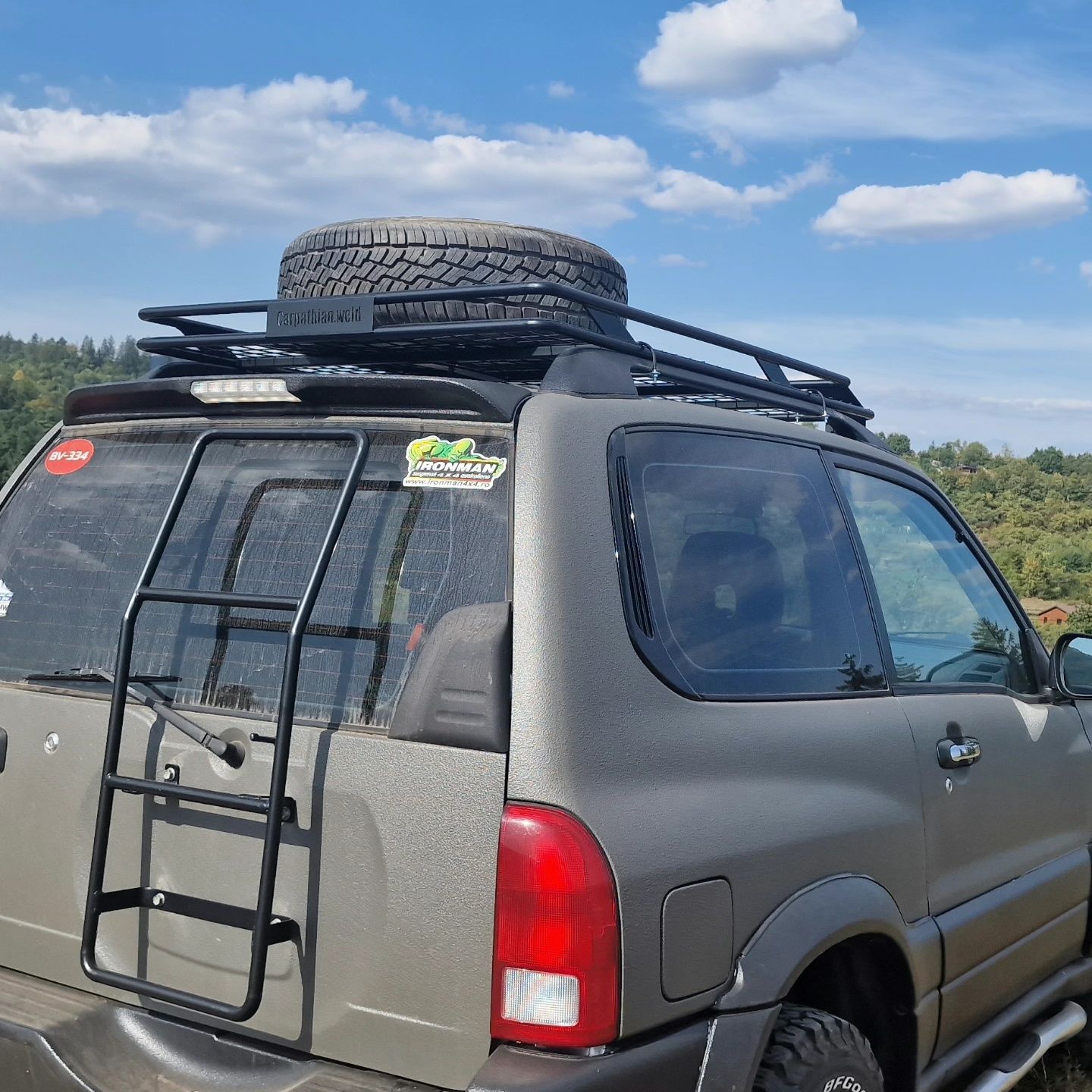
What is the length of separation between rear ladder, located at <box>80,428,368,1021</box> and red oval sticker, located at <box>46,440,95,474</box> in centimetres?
57

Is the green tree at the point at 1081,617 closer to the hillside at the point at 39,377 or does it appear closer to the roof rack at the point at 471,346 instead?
the hillside at the point at 39,377

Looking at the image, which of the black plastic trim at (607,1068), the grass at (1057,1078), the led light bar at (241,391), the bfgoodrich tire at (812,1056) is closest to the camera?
the black plastic trim at (607,1068)

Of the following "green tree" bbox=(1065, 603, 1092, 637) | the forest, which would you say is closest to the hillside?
the forest

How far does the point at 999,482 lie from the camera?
36.4 metres

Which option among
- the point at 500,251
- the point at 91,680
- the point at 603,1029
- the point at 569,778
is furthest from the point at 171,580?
the point at 500,251

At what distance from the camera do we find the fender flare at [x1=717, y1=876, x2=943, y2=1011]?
7.63 ft

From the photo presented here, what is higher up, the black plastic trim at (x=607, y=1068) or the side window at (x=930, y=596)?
the side window at (x=930, y=596)

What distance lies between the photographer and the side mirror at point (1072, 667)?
369 centimetres

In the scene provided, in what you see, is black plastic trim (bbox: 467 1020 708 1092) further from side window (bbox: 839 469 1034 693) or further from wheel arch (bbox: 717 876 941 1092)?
side window (bbox: 839 469 1034 693)

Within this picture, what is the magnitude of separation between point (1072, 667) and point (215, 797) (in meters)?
2.64

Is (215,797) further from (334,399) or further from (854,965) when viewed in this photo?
(854,965)

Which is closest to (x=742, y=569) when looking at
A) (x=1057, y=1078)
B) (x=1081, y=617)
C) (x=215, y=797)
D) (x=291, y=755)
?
(x=291, y=755)

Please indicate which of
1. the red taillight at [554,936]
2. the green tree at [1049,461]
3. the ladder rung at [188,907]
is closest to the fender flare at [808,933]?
the red taillight at [554,936]

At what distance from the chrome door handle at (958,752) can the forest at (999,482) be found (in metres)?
2.31
